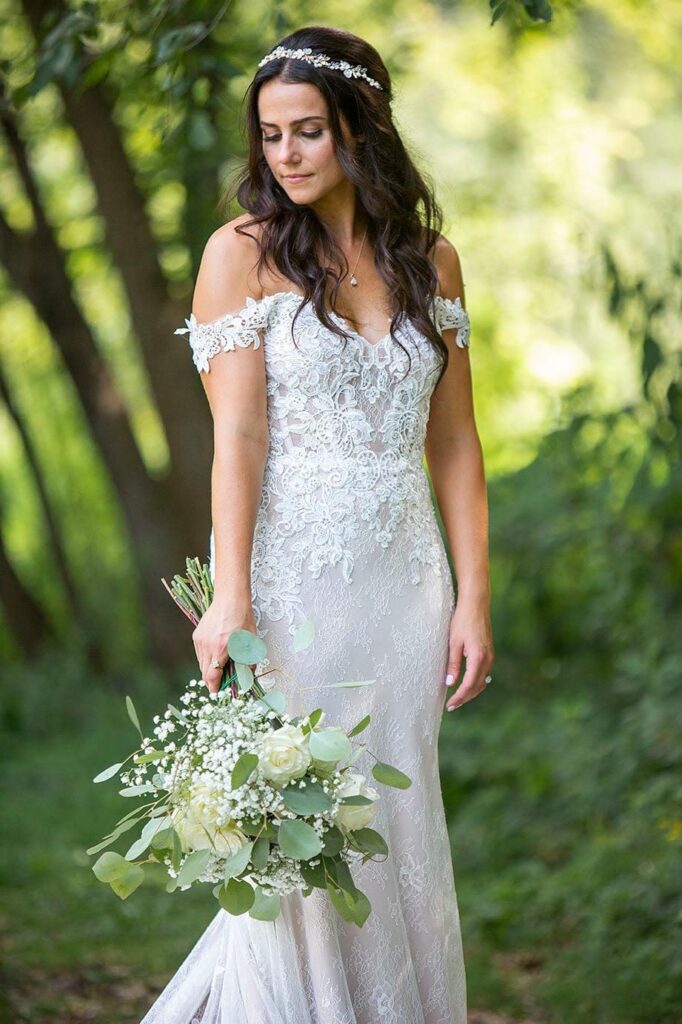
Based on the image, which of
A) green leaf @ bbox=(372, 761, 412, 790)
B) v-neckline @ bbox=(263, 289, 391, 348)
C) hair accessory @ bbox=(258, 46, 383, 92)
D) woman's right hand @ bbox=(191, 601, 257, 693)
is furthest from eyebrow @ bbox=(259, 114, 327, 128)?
green leaf @ bbox=(372, 761, 412, 790)

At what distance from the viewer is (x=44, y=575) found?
1280cm

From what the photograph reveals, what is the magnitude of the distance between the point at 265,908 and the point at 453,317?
1.43 m

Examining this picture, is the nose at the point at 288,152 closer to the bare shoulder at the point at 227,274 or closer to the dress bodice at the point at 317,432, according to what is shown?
the bare shoulder at the point at 227,274

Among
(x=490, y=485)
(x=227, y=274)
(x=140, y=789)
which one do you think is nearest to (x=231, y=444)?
(x=227, y=274)

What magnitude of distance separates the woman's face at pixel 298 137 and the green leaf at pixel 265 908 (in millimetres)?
1425

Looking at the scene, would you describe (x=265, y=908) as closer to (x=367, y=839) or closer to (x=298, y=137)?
(x=367, y=839)

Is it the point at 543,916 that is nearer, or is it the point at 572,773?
the point at 543,916

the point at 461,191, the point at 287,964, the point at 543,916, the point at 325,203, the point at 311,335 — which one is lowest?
the point at 287,964

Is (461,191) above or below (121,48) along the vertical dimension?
above

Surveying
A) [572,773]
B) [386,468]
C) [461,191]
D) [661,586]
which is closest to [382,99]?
[386,468]

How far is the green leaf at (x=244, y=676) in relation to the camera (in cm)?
245

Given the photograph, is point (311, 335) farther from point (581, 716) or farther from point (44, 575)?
point (44, 575)

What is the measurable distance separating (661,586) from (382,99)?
268 cm

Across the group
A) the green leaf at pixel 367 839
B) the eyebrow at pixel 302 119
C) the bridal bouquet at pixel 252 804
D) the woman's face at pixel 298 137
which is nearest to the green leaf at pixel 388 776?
the bridal bouquet at pixel 252 804
